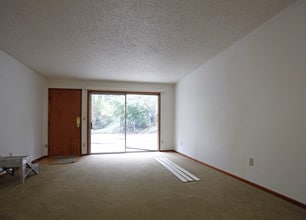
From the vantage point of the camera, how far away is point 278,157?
94.6 inches

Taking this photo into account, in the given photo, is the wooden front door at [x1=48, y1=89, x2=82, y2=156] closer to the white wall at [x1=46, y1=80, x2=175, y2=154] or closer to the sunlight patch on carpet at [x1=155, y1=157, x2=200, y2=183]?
the white wall at [x1=46, y1=80, x2=175, y2=154]

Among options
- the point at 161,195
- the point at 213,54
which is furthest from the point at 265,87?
the point at 161,195

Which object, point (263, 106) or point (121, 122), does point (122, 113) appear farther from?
point (263, 106)

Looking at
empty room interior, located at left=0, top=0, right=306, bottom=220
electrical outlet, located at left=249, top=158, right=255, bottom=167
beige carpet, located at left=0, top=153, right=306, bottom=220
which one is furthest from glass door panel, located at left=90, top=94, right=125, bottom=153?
electrical outlet, located at left=249, top=158, right=255, bottom=167

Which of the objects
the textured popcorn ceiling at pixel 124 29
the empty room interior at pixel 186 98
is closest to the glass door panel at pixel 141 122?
the empty room interior at pixel 186 98

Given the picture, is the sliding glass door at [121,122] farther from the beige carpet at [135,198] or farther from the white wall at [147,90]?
the beige carpet at [135,198]

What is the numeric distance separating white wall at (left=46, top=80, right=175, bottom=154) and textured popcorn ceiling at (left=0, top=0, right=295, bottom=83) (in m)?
1.37

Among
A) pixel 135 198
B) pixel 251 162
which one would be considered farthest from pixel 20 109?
pixel 251 162

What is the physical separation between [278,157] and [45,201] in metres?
3.00

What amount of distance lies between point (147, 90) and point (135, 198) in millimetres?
4107

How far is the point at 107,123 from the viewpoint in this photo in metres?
5.86

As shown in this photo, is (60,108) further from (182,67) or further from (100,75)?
(182,67)

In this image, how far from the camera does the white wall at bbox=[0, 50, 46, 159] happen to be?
337cm

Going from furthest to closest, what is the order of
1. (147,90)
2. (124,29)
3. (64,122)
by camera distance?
1. (147,90)
2. (64,122)
3. (124,29)
